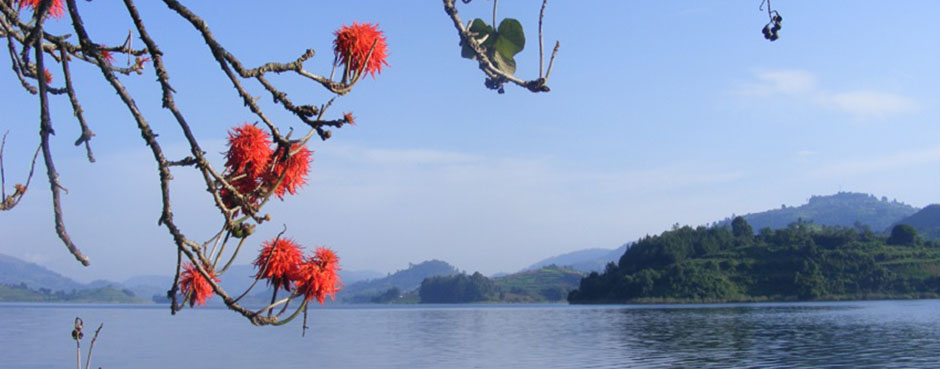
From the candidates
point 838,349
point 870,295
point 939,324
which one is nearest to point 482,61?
point 838,349

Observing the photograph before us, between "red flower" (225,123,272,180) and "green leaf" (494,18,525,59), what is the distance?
1257 millimetres

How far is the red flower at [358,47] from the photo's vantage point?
3.64 m

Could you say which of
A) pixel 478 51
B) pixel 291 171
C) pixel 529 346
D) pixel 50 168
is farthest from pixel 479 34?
pixel 529 346

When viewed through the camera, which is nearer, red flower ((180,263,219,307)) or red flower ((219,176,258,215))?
red flower ((219,176,258,215))

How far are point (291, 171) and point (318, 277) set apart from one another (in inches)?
23.1

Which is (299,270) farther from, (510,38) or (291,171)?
(510,38)

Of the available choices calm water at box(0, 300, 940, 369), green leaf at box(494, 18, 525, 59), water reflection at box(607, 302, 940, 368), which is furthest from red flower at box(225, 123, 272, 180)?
water reflection at box(607, 302, 940, 368)

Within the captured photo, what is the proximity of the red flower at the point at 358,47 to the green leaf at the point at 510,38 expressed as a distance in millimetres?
887

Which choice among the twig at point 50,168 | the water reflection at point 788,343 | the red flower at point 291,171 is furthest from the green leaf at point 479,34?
the water reflection at point 788,343

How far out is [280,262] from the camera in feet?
13.0

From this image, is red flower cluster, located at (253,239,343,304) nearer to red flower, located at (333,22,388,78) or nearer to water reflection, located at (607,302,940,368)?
red flower, located at (333,22,388,78)

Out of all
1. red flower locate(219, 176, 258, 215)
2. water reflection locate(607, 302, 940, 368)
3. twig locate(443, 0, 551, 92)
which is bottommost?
water reflection locate(607, 302, 940, 368)

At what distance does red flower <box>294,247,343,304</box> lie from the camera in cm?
396

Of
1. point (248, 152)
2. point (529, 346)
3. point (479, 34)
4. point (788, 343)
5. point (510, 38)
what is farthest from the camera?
point (529, 346)
